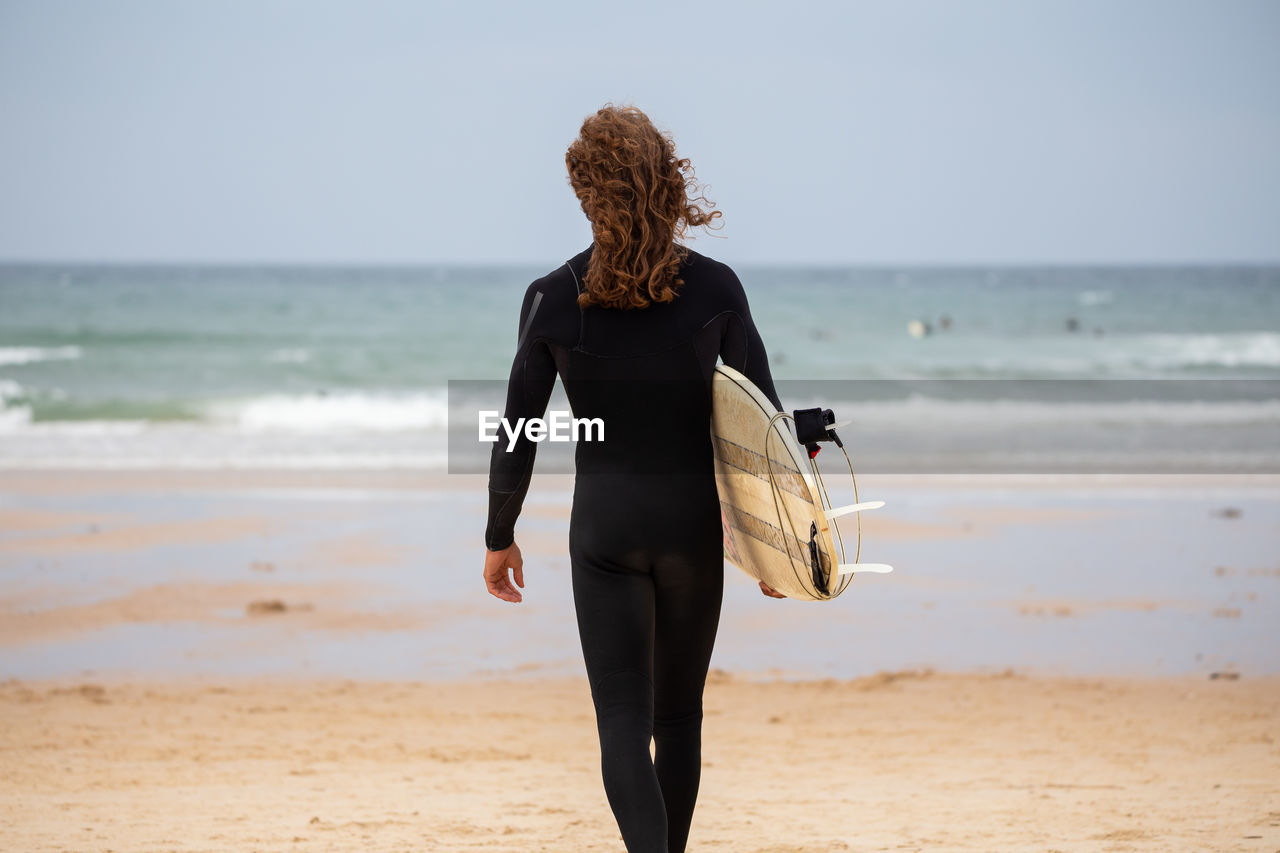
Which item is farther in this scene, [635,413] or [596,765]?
[596,765]

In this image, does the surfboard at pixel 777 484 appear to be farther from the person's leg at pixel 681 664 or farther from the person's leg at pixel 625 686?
the person's leg at pixel 625 686

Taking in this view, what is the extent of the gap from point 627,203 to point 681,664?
94 cm

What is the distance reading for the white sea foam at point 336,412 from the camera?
664 inches

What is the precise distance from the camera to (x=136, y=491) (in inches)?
430

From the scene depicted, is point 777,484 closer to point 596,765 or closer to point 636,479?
point 636,479

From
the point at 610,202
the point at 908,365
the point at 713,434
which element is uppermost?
the point at 610,202

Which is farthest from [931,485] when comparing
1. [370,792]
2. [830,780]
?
[370,792]

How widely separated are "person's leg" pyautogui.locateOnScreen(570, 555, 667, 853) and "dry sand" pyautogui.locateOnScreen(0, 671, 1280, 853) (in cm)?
137

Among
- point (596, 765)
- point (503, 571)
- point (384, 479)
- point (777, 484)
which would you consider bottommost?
point (384, 479)

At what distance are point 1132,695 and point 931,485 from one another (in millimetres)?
6003

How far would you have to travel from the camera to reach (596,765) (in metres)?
4.48

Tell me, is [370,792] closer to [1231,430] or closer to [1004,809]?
[1004,809]

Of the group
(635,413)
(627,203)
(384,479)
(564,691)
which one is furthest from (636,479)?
(384,479)

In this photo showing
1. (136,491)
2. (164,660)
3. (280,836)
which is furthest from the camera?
(136,491)
